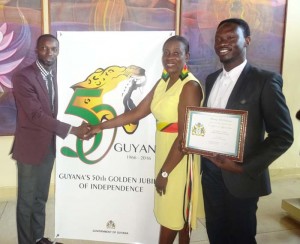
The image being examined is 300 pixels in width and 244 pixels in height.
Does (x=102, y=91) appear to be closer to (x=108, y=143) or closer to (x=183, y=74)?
(x=108, y=143)

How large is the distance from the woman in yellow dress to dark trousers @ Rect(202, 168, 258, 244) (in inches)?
3.4

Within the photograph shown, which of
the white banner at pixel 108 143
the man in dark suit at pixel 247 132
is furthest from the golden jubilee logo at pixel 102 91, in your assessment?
the man in dark suit at pixel 247 132

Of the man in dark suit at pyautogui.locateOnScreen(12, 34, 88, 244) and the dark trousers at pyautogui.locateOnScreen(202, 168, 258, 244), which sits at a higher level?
the man in dark suit at pyautogui.locateOnScreen(12, 34, 88, 244)

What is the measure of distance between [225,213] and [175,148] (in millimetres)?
470

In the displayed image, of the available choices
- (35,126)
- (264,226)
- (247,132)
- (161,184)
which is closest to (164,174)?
(161,184)

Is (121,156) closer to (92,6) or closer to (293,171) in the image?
(92,6)

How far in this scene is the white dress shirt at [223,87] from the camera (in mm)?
1624

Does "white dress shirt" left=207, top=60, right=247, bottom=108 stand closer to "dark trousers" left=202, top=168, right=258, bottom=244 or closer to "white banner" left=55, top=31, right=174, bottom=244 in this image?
"dark trousers" left=202, top=168, right=258, bottom=244

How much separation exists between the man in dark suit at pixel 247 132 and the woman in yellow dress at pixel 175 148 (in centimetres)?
11

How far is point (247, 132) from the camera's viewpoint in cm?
154

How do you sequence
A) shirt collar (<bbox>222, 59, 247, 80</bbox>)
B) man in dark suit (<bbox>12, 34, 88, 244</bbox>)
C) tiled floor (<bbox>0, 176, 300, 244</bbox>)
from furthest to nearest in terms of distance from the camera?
tiled floor (<bbox>0, 176, 300, 244</bbox>)
man in dark suit (<bbox>12, 34, 88, 244</bbox>)
shirt collar (<bbox>222, 59, 247, 80</bbox>)

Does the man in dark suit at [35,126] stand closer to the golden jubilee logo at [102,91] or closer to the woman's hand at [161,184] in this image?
the golden jubilee logo at [102,91]

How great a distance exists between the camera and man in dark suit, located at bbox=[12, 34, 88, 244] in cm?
204

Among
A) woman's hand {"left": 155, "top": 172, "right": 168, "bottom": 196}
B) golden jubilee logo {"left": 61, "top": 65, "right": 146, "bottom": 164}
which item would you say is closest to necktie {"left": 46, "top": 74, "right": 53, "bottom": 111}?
golden jubilee logo {"left": 61, "top": 65, "right": 146, "bottom": 164}
